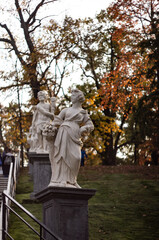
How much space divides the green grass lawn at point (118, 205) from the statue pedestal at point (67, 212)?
→ 8.02 feet

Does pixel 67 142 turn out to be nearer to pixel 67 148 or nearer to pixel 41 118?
pixel 67 148

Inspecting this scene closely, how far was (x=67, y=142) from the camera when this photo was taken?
32.4 ft

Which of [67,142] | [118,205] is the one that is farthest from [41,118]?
[67,142]

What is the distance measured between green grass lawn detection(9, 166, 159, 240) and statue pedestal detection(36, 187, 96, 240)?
8.02 feet

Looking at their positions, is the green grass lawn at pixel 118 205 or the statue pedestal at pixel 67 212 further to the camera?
the green grass lawn at pixel 118 205

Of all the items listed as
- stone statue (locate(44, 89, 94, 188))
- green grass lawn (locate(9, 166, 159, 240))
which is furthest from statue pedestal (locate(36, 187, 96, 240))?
green grass lawn (locate(9, 166, 159, 240))

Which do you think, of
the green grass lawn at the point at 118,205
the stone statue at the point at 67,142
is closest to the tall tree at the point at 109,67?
the green grass lawn at the point at 118,205

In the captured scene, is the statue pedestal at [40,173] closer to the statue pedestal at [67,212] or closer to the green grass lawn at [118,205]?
the green grass lawn at [118,205]

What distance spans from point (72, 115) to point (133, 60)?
18099 mm

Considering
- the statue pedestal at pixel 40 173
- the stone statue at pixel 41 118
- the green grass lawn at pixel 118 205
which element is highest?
the stone statue at pixel 41 118

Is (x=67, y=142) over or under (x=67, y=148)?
over

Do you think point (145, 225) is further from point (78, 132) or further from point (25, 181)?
point (25, 181)

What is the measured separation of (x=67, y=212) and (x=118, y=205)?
630cm

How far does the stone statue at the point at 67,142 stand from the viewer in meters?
9.77
